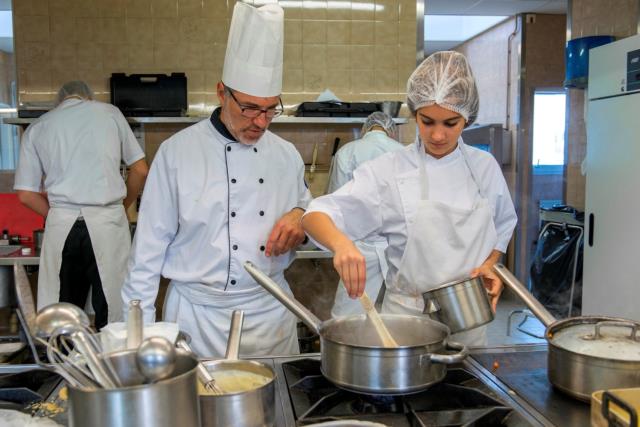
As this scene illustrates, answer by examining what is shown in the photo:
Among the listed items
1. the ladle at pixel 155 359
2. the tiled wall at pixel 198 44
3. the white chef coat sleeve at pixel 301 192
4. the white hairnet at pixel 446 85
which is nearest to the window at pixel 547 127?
the tiled wall at pixel 198 44

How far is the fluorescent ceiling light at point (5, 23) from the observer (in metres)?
5.87

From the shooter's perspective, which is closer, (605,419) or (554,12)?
(605,419)

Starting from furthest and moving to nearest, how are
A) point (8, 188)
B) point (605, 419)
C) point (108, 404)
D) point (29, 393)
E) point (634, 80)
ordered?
1. point (8, 188)
2. point (634, 80)
3. point (29, 393)
4. point (605, 419)
5. point (108, 404)

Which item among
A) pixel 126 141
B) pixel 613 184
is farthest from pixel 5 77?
pixel 613 184

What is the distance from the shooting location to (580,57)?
4129 millimetres

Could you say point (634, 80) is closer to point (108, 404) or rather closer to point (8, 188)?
point (108, 404)

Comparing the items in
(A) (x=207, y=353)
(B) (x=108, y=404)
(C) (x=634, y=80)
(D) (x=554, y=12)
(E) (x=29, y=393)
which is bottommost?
(A) (x=207, y=353)

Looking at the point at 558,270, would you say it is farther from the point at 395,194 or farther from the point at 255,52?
the point at 255,52

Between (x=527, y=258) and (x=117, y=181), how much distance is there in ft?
15.4

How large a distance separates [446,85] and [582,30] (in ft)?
11.4

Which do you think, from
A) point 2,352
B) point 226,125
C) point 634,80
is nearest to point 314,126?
point 634,80

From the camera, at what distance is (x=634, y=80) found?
123 inches

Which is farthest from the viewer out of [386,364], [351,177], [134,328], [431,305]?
[351,177]

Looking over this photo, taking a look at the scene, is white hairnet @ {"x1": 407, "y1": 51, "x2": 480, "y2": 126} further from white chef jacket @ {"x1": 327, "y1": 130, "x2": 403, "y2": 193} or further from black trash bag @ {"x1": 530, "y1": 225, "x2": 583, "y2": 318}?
black trash bag @ {"x1": 530, "y1": 225, "x2": 583, "y2": 318}
